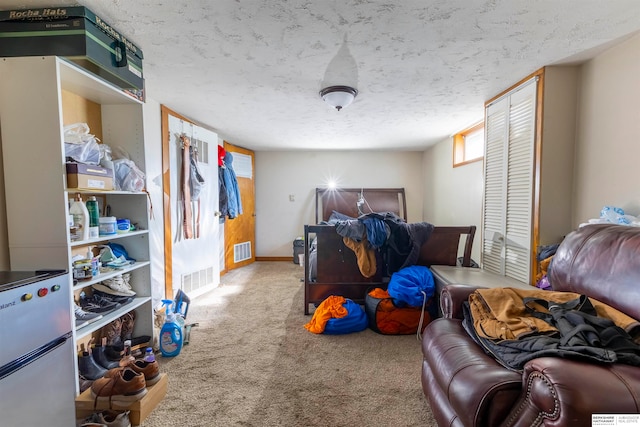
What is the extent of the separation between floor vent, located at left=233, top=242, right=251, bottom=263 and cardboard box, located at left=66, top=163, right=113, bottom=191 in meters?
3.06

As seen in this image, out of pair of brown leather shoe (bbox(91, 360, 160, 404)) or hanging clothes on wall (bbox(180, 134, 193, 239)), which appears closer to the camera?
pair of brown leather shoe (bbox(91, 360, 160, 404))

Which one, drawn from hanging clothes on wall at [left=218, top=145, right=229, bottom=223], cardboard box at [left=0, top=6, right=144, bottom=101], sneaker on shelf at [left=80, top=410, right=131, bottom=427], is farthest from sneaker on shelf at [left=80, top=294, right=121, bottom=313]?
hanging clothes on wall at [left=218, top=145, right=229, bottom=223]

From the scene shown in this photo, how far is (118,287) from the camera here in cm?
193

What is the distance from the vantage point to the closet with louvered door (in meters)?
1.99

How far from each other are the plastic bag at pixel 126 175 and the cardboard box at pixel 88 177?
0.17 metres

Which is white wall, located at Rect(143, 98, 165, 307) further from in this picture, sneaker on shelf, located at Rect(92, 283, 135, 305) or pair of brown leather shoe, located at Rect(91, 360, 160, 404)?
pair of brown leather shoe, located at Rect(91, 360, 160, 404)

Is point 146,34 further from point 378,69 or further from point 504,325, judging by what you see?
point 504,325

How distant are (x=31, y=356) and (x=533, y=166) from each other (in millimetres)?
3151

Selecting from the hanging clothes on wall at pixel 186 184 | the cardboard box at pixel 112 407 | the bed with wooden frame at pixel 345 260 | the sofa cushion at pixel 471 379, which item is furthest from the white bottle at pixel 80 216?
the sofa cushion at pixel 471 379

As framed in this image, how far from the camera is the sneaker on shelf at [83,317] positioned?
151cm

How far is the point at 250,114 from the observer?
2.98m

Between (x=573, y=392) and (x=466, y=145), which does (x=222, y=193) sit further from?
(x=573, y=392)

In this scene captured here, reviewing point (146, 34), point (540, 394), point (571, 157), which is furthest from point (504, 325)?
point (146, 34)

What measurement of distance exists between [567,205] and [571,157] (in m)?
0.36
